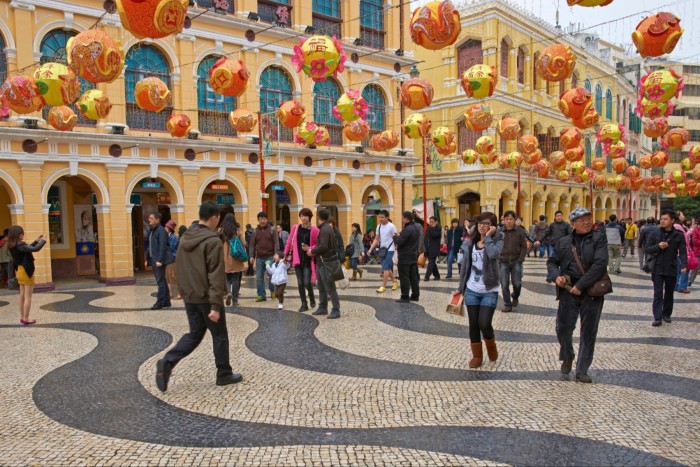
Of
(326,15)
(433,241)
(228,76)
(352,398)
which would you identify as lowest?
(352,398)

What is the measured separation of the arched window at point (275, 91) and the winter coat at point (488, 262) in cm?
1568

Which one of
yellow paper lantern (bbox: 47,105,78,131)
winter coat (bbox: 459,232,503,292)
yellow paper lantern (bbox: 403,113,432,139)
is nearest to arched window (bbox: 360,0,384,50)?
yellow paper lantern (bbox: 403,113,432,139)

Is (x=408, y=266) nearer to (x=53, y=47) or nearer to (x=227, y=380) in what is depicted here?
(x=227, y=380)

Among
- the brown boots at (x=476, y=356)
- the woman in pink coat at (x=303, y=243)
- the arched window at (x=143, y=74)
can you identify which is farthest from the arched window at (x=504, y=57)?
the brown boots at (x=476, y=356)

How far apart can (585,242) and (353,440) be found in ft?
10.8

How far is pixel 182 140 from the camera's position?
19.1 meters

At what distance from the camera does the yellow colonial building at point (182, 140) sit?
53.8 feet

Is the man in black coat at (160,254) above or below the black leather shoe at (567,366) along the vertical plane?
above

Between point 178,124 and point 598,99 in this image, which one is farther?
point 598,99

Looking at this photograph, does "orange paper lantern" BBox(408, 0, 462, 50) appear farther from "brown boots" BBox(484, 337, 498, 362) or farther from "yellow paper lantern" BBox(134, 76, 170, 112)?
"yellow paper lantern" BBox(134, 76, 170, 112)

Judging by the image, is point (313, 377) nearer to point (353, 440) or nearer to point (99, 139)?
point (353, 440)

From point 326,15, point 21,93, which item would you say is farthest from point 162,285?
point 326,15

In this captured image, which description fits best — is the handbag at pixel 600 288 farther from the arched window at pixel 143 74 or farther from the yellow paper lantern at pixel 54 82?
the arched window at pixel 143 74

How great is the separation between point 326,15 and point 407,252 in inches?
622
